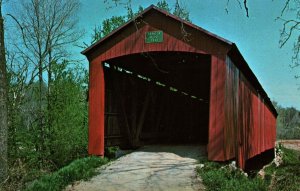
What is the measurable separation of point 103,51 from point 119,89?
1.69 meters

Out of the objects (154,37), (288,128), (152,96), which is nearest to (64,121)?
(152,96)

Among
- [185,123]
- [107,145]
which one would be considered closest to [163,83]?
[185,123]

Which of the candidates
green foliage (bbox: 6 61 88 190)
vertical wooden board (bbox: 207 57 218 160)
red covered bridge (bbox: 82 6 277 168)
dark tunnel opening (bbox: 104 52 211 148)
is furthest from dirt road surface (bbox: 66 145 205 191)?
green foliage (bbox: 6 61 88 190)

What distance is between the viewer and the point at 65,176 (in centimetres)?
797

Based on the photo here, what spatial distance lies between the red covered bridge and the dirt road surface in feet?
3.12

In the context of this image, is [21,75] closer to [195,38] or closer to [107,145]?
[107,145]

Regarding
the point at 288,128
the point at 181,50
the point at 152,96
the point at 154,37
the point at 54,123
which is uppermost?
the point at 154,37

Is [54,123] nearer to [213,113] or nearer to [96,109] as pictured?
[96,109]

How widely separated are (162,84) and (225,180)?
864 centimetres

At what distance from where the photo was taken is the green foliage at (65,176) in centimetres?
730

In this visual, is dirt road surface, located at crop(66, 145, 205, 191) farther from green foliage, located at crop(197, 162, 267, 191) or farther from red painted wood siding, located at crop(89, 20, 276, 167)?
red painted wood siding, located at crop(89, 20, 276, 167)

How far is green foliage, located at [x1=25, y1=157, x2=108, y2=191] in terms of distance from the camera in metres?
7.30

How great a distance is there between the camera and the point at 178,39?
9.73m

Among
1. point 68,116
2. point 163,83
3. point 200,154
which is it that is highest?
point 163,83
